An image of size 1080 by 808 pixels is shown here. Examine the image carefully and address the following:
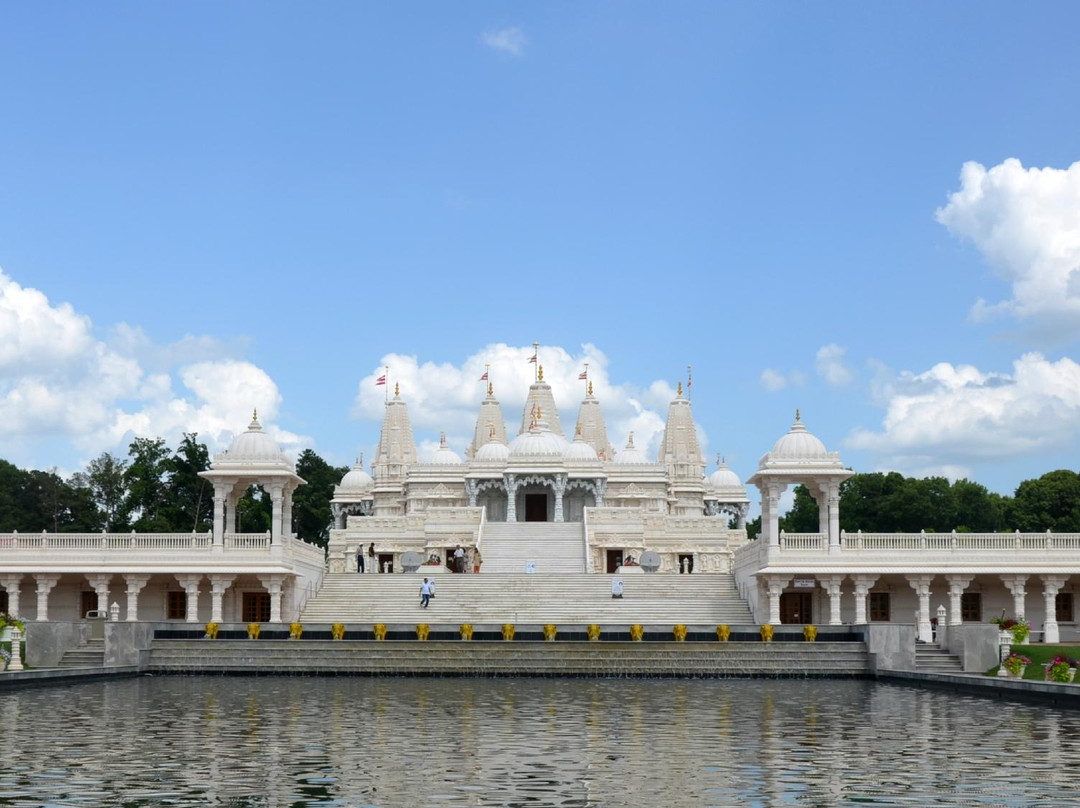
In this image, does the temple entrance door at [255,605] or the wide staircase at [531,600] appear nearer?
the wide staircase at [531,600]

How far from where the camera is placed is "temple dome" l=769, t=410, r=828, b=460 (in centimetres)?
4775

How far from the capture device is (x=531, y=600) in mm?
46406

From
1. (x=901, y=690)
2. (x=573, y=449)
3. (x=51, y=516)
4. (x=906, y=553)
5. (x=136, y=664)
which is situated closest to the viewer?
(x=901, y=690)

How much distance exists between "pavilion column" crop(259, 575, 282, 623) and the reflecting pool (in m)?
16.9

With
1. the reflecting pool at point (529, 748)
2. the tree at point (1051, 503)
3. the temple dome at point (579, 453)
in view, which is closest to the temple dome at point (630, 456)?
the temple dome at point (579, 453)

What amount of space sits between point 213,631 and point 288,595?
9.29 m

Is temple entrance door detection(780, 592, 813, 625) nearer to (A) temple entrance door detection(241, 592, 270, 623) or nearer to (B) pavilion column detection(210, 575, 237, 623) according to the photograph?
(A) temple entrance door detection(241, 592, 270, 623)

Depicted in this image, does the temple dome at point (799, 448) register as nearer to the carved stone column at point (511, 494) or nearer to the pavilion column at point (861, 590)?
the pavilion column at point (861, 590)

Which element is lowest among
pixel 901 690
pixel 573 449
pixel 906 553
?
pixel 901 690

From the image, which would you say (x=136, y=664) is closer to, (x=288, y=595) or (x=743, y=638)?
(x=288, y=595)

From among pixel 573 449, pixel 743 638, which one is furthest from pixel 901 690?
pixel 573 449

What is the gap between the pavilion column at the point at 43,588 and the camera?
48125mm

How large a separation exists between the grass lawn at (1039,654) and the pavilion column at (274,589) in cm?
2261

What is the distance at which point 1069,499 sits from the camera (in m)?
81.6
